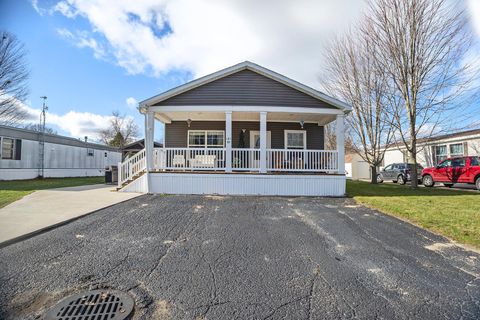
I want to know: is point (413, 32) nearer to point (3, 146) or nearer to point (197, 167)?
point (197, 167)

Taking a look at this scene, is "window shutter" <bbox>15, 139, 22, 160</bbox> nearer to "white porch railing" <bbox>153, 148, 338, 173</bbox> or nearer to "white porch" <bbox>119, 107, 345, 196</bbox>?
"white porch" <bbox>119, 107, 345, 196</bbox>

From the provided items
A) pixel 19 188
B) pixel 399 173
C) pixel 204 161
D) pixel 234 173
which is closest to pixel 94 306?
pixel 234 173

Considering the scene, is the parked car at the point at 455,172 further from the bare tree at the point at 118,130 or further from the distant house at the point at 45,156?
the bare tree at the point at 118,130

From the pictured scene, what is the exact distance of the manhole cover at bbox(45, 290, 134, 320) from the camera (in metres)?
2.25

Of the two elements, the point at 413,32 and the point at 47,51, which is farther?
the point at 413,32

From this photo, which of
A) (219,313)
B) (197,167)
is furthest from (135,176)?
(219,313)

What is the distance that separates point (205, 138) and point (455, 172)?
13.7 m

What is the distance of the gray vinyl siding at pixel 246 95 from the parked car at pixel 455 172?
879 centimetres

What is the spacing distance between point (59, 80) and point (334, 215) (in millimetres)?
9708

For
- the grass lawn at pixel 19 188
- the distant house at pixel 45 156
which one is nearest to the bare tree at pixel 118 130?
the distant house at pixel 45 156

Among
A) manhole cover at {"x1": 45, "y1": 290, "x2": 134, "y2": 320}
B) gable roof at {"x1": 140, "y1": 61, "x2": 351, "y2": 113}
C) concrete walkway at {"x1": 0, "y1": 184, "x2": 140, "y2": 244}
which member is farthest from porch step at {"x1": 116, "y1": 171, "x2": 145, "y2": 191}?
manhole cover at {"x1": 45, "y1": 290, "x2": 134, "y2": 320}

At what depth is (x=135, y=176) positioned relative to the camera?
1034 centimetres

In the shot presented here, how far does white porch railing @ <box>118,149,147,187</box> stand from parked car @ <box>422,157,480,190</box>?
15.9 m

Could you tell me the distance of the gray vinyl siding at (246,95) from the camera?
10234 millimetres
